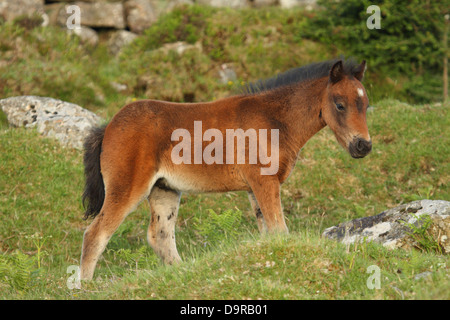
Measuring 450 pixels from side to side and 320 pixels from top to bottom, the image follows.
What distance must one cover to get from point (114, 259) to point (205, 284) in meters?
3.23

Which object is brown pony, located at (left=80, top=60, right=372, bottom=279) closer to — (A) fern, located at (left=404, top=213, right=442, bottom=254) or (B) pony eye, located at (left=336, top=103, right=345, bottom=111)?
(B) pony eye, located at (left=336, top=103, right=345, bottom=111)

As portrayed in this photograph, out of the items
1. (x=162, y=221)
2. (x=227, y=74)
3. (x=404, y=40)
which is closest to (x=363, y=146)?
(x=162, y=221)

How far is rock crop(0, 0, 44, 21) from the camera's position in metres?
14.1

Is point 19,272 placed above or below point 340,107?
below

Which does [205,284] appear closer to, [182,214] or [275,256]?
[275,256]

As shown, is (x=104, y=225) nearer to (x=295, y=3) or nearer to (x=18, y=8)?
(x=18, y=8)

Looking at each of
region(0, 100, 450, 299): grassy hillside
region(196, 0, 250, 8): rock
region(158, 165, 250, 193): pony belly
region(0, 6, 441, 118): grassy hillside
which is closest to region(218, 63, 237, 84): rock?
region(0, 6, 441, 118): grassy hillside

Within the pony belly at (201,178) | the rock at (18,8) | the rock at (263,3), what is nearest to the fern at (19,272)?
the pony belly at (201,178)

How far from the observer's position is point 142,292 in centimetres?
517

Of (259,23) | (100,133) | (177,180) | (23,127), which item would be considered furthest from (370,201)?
→ (259,23)

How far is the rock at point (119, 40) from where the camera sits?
1532cm

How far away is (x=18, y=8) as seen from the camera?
14.4m

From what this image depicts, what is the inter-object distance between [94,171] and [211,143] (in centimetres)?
148

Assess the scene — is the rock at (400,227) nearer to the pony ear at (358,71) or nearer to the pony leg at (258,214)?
the pony leg at (258,214)
